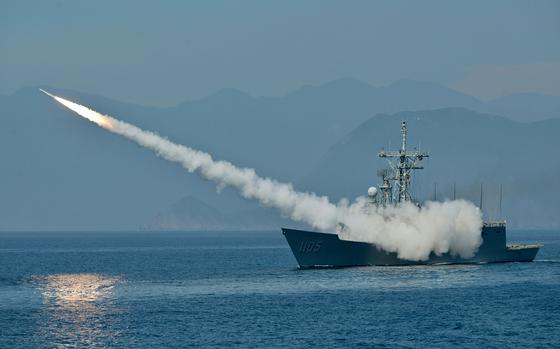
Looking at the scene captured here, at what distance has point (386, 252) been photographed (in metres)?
102

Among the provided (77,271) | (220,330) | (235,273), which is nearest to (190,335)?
(220,330)

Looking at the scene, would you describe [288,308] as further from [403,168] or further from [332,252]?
[403,168]

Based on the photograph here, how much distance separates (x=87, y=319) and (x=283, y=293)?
18.3 meters

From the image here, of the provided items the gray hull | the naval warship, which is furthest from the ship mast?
the gray hull

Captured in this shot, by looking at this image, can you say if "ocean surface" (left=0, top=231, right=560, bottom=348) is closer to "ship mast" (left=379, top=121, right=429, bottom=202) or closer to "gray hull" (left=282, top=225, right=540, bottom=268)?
"gray hull" (left=282, top=225, right=540, bottom=268)

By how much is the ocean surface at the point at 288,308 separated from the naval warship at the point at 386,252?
201cm

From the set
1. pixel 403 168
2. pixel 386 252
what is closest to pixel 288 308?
pixel 386 252

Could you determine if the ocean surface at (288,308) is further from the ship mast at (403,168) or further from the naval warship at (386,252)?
the ship mast at (403,168)

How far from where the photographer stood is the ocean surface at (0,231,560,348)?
58.9 m

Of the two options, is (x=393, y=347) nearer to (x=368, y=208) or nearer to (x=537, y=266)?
(x=368, y=208)

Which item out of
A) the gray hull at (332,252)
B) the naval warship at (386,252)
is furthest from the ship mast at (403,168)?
the gray hull at (332,252)

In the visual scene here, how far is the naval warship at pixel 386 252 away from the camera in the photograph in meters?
98.9

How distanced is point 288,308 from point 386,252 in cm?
3238

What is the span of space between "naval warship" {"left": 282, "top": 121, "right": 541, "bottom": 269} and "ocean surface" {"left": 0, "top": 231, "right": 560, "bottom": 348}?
6.60 ft
